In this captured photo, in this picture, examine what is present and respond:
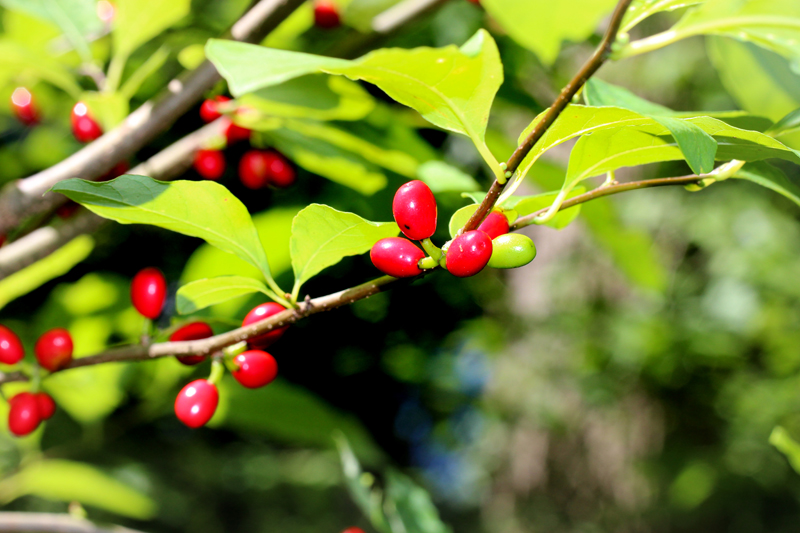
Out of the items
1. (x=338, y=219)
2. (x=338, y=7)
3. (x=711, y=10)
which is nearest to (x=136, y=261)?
(x=338, y=7)

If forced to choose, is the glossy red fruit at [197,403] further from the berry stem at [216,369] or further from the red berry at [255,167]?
the red berry at [255,167]

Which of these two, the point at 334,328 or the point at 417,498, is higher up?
the point at 417,498

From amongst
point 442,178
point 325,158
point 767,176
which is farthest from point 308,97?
point 767,176

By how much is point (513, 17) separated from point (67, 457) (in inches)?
62.8

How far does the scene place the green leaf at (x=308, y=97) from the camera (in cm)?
74

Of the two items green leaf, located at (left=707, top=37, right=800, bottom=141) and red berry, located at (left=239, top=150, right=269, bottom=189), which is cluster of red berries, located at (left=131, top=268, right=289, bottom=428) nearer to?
red berry, located at (left=239, top=150, right=269, bottom=189)

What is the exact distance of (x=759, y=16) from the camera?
412mm

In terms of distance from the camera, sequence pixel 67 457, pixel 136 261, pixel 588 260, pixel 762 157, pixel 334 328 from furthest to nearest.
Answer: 1. pixel 588 260
2. pixel 334 328
3. pixel 136 261
4. pixel 67 457
5. pixel 762 157

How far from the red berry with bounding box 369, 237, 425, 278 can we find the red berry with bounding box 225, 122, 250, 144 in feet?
1.61

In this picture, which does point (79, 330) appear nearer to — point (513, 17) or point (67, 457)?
point (67, 457)

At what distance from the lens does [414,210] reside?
399mm

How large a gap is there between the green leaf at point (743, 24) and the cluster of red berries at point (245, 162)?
1.83ft

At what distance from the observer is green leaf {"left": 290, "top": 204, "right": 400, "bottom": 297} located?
0.42 m

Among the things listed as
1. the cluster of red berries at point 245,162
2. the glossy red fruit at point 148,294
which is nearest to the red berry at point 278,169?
the cluster of red berries at point 245,162
